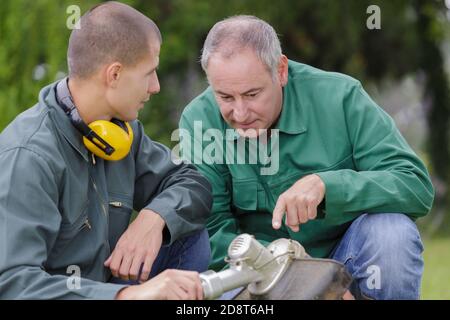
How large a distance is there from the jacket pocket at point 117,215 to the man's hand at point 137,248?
96 mm

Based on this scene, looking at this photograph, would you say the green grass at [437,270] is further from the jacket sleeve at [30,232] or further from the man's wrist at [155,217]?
the jacket sleeve at [30,232]

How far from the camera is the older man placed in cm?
315

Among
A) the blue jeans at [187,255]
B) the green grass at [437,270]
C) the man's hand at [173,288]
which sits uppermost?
the man's hand at [173,288]

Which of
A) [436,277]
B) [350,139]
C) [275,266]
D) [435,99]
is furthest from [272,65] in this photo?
[435,99]

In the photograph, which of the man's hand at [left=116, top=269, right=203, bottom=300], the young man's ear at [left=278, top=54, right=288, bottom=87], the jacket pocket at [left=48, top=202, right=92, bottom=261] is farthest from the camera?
the young man's ear at [left=278, top=54, right=288, bottom=87]

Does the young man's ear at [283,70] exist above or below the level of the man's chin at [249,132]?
above

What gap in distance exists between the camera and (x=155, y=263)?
A: 11.0 feet

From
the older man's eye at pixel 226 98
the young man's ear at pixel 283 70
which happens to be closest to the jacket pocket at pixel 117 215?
the older man's eye at pixel 226 98

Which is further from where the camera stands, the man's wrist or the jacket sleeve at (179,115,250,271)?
the jacket sleeve at (179,115,250,271)

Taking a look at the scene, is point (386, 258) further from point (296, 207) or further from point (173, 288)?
point (173, 288)

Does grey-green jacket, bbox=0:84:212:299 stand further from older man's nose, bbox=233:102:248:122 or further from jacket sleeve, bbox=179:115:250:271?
older man's nose, bbox=233:102:248:122

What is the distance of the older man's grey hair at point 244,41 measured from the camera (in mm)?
3389

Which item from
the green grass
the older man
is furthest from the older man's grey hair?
the green grass

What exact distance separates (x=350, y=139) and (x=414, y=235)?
0.50 m
